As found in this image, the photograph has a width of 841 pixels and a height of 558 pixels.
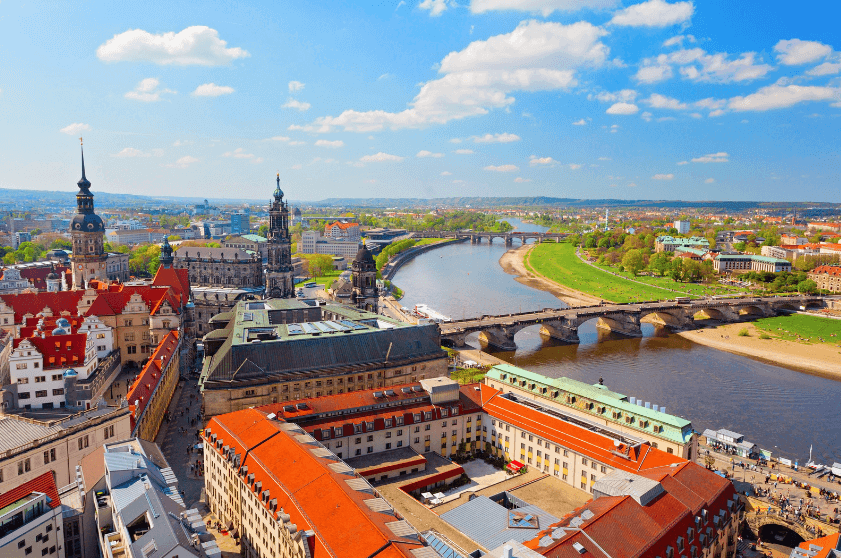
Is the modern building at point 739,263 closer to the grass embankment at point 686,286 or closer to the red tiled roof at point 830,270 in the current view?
the grass embankment at point 686,286

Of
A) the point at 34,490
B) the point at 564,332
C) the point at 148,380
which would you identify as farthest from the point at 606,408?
the point at 564,332

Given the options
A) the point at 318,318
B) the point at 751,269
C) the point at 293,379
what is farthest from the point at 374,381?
the point at 751,269

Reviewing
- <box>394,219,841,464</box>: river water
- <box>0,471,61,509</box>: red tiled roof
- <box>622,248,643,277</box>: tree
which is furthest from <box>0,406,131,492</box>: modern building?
<box>622,248,643,277</box>: tree

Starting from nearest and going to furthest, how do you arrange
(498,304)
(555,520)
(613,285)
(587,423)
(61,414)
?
(555,520), (587,423), (61,414), (498,304), (613,285)

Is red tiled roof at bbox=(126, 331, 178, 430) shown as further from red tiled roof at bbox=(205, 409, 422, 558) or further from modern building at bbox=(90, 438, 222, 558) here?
modern building at bbox=(90, 438, 222, 558)

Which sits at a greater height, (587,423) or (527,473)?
(587,423)

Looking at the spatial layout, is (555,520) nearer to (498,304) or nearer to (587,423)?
(587,423)
